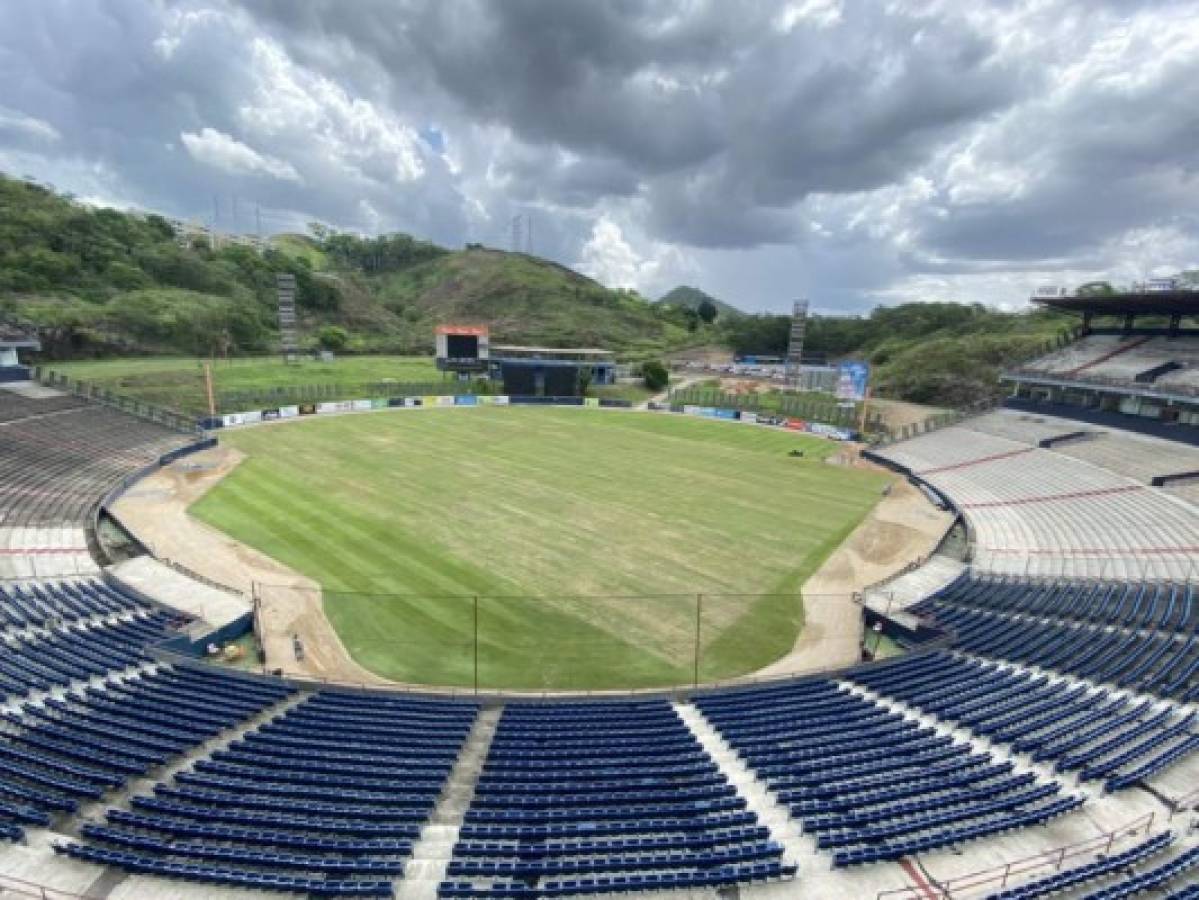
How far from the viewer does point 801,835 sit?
14859mm

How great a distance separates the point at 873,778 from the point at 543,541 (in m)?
24.1

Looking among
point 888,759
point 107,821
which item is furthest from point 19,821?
point 888,759

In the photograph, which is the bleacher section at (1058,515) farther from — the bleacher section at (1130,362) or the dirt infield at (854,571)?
the bleacher section at (1130,362)

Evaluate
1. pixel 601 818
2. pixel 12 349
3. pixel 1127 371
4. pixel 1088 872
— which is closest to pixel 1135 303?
pixel 1127 371

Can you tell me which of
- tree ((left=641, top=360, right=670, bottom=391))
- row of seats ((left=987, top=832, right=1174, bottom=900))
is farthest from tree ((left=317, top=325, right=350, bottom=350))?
row of seats ((left=987, top=832, right=1174, bottom=900))

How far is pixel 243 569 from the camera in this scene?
32.0m

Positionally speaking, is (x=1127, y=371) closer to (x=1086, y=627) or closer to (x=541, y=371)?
(x=1086, y=627)

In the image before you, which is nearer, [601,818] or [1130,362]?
[601,818]

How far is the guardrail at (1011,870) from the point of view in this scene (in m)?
13.1

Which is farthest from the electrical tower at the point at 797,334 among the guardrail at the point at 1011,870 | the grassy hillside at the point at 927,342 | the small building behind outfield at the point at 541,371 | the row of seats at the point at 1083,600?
the guardrail at the point at 1011,870

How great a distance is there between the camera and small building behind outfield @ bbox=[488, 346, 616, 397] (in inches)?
3792

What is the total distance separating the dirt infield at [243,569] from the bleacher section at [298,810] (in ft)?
17.0

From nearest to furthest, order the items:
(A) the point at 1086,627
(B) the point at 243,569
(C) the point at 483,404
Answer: (A) the point at 1086,627 → (B) the point at 243,569 → (C) the point at 483,404

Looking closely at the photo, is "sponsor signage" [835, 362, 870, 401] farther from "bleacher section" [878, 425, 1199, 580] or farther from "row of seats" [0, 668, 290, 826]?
"row of seats" [0, 668, 290, 826]
